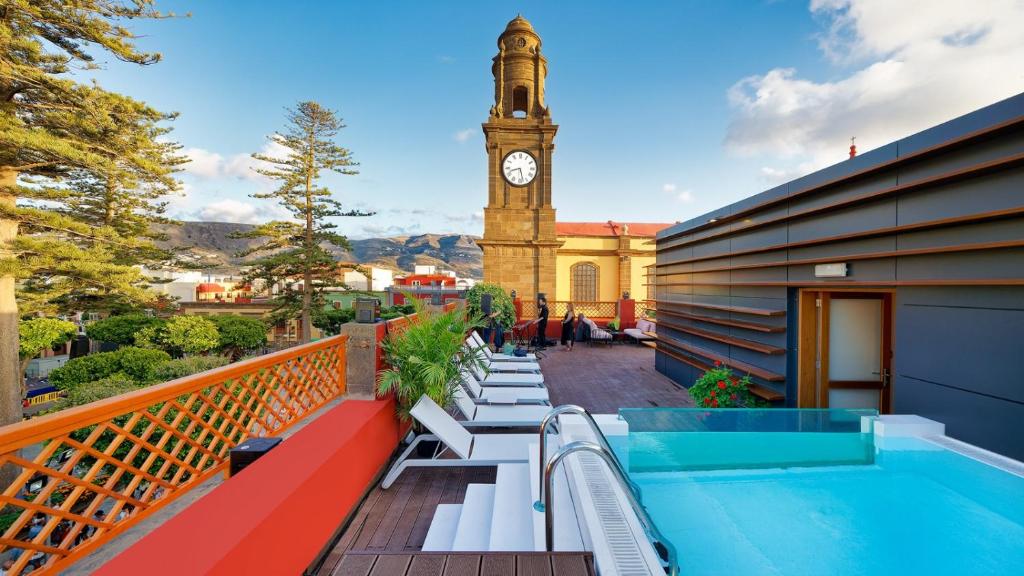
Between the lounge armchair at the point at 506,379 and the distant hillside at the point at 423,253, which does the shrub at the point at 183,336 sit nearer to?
the lounge armchair at the point at 506,379

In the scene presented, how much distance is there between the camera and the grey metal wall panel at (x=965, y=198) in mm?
2808

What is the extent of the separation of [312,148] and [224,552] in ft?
81.1

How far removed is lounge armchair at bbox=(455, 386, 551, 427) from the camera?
4527mm

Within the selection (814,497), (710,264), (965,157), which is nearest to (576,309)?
(710,264)

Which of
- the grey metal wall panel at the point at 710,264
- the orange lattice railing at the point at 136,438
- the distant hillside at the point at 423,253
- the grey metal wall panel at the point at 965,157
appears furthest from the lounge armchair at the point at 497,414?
the distant hillside at the point at 423,253

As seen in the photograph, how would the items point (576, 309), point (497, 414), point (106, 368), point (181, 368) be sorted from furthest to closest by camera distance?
1. point (576, 309)
2. point (106, 368)
3. point (181, 368)
4. point (497, 414)

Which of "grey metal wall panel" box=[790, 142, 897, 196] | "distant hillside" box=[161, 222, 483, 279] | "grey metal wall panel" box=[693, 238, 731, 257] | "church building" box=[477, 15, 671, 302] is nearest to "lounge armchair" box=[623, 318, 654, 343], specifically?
"church building" box=[477, 15, 671, 302]

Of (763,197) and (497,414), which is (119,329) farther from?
(763,197)

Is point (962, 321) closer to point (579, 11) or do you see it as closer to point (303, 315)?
point (579, 11)

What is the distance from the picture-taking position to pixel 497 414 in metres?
4.81

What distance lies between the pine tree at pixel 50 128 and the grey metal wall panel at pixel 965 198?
653 inches

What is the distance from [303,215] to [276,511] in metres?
22.7

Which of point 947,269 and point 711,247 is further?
point 711,247

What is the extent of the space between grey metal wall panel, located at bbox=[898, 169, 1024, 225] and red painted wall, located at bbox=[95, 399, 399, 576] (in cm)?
534
